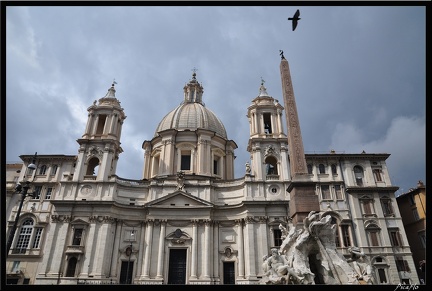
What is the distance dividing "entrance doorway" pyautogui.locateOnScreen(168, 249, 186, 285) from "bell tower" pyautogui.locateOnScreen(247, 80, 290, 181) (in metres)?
11.4

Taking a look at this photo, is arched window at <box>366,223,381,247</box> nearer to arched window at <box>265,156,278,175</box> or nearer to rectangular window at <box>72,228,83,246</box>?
arched window at <box>265,156,278,175</box>

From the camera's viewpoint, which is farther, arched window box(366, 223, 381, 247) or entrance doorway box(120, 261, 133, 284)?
entrance doorway box(120, 261, 133, 284)

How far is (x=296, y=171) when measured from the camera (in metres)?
16.6

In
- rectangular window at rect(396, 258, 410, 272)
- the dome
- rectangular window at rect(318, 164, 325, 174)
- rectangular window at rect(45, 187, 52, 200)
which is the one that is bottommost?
rectangular window at rect(396, 258, 410, 272)

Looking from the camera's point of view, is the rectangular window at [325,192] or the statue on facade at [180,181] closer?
the rectangular window at [325,192]

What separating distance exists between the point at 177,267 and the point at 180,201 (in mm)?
6623

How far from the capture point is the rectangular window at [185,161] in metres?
39.3

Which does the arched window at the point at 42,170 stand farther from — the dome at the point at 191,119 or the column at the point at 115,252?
the dome at the point at 191,119

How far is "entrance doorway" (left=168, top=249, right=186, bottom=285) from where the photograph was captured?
97.5 ft

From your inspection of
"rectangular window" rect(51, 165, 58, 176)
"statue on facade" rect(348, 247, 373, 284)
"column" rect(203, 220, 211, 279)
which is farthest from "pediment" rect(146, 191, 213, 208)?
"statue on facade" rect(348, 247, 373, 284)

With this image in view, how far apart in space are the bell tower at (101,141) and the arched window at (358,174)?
27.2 metres

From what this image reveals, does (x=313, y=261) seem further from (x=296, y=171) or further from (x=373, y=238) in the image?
(x=373, y=238)

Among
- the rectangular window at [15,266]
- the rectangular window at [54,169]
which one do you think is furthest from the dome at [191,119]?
the rectangular window at [15,266]

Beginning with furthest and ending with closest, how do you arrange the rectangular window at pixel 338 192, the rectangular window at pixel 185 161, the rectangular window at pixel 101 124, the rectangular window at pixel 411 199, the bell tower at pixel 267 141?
1. the rectangular window at pixel 185 161
2. the rectangular window at pixel 101 124
3. the bell tower at pixel 267 141
4. the rectangular window at pixel 411 199
5. the rectangular window at pixel 338 192
